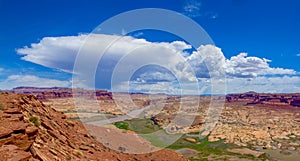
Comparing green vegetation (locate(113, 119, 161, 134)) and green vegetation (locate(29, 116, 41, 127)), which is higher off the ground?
green vegetation (locate(29, 116, 41, 127))

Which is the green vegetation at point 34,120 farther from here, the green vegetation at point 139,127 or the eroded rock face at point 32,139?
the green vegetation at point 139,127

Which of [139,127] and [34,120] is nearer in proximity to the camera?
[34,120]

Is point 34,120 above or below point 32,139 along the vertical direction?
above

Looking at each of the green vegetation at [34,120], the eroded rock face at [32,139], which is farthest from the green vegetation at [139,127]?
the green vegetation at [34,120]

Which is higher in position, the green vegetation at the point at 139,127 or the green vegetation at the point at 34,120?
the green vegetation at the point at 34,120

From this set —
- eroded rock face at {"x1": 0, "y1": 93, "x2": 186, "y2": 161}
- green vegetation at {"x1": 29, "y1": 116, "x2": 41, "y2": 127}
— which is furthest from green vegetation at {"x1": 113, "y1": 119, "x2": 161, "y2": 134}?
green vegetation at {"x1": 29, "y1": 116, "x2": 41, "y2": 127}

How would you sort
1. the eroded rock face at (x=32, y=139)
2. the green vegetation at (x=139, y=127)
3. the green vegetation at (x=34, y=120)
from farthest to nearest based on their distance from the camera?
the green vegetation at (x=139, y=127)
the green vegetation at (x=34, y=120)
the eroded rock face at (x=32, y=139)

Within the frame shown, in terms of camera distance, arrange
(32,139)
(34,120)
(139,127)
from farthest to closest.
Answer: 1. (139,127)
2. (34,120)
3. (32,139)

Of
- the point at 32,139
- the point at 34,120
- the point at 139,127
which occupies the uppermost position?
the point at 34,120

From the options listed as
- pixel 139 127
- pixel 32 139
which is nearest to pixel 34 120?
pixel 32 139

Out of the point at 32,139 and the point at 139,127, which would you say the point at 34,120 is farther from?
the point at 139,127

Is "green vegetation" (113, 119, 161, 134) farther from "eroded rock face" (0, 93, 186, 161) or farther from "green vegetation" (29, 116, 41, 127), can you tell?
"green vegetation" (29, 116, 41, 127)

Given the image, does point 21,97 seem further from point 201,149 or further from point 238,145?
point 238,145
